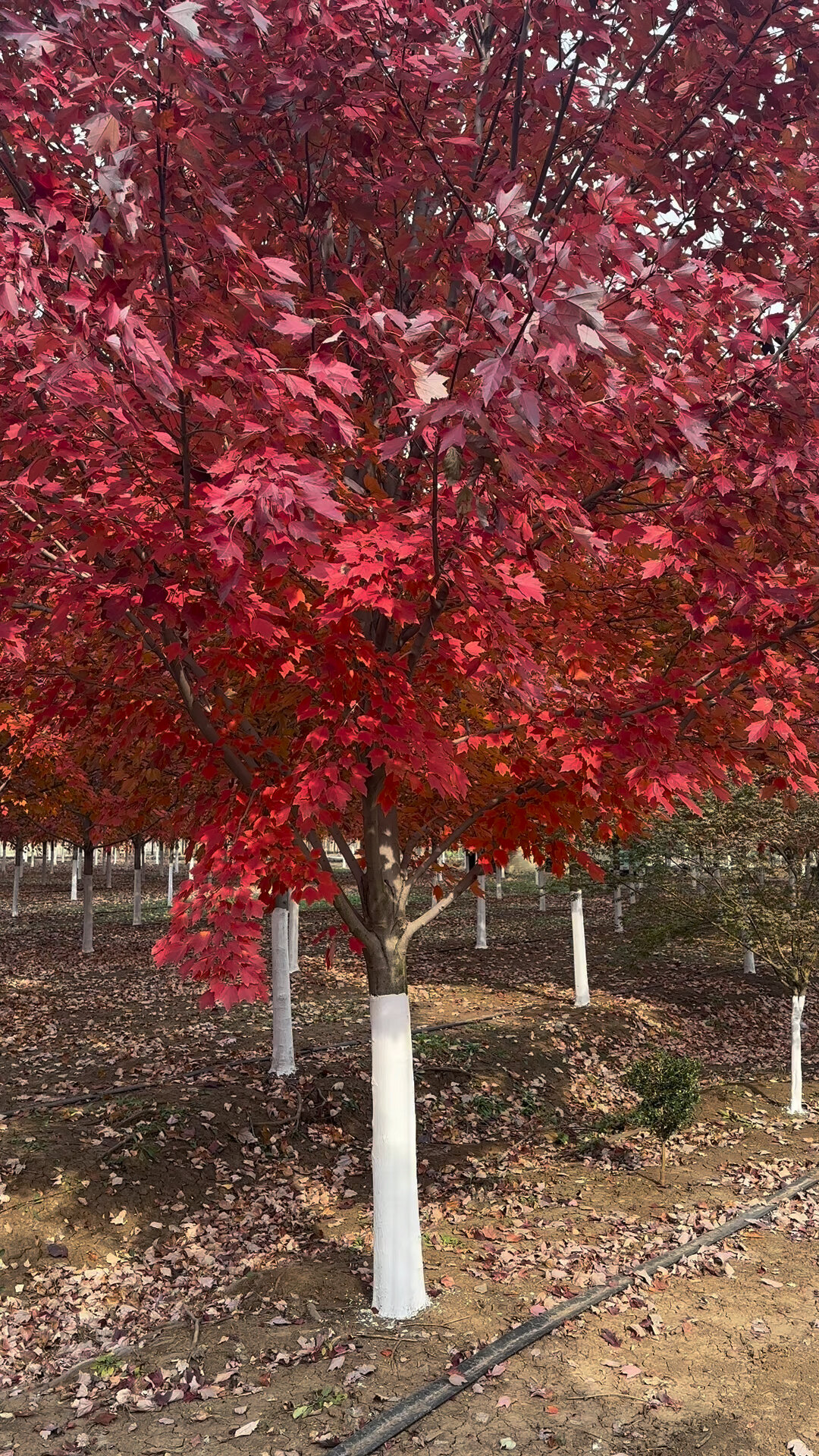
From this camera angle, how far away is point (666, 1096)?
865 centimetres

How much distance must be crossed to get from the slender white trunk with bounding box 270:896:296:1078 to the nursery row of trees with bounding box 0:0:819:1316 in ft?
14.2

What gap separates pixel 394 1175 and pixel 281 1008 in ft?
16.4

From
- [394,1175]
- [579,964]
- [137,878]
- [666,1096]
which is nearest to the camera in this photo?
[394,1175]

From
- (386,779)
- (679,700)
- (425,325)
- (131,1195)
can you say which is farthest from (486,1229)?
(425,325)

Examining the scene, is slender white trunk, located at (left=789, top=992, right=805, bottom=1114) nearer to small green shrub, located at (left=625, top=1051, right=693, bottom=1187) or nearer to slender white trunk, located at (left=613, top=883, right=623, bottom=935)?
small green shrub, located at (left=625, top=1051, right=693, bottom=1187)

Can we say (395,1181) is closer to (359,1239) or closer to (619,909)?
(359,1239)

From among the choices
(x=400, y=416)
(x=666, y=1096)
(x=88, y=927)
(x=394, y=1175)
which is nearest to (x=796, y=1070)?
(x=666, y=1096)

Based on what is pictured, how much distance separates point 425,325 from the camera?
2658 mm

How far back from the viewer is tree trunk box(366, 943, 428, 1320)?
5340 mm

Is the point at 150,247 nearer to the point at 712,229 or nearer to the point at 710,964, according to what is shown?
the point at 712,229

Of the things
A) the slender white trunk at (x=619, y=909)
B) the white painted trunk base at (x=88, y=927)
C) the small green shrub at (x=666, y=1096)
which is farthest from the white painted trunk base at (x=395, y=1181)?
the slender white trunk at (x=619, y=909)

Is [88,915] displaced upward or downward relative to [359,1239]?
upward

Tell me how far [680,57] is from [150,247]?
10.3ft

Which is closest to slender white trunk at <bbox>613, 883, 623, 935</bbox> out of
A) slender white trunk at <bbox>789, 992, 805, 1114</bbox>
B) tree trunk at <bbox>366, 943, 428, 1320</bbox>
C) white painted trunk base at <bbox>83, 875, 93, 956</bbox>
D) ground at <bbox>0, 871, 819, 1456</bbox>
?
ground at <bbox>0, 871, 819, 1456</bbox>
